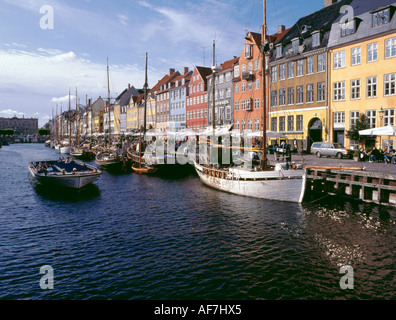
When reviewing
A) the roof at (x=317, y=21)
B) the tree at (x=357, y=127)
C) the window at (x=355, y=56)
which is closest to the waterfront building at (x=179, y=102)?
the roof at (x=317, y=21)

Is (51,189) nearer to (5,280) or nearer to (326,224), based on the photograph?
(5,280)

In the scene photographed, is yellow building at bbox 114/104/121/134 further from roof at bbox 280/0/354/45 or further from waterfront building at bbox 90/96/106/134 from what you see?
roof at bbox 280/0/354/45

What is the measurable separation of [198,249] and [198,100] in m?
65.1

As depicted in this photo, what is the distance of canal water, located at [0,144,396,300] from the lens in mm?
11250

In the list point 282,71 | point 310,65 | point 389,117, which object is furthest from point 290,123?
point 389,117

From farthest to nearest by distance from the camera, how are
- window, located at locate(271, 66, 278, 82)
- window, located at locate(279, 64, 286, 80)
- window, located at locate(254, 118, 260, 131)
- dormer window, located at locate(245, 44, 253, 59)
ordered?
dormer window, located at locate(245, 44, 253, 59) → window, located at locate(254, 118, 260, 131) → window, located at locate(271, 66, 278, 82) → window, located at locate(279, 64, 286, 80)

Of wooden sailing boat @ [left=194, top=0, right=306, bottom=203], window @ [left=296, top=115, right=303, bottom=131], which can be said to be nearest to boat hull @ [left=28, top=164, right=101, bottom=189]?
wooden sailing boat @ [left=194, top=0, right=306, bottom=203]

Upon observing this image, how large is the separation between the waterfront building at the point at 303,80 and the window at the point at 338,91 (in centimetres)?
107

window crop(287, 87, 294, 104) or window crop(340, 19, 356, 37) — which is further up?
window crop(340, 19, 356, 37)

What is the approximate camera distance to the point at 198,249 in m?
15.0

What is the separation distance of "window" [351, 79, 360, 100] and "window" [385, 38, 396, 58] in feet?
14.3

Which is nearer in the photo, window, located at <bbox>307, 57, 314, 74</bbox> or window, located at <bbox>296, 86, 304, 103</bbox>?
window, located at <bbox>307, 57, 314, 74</bbox>

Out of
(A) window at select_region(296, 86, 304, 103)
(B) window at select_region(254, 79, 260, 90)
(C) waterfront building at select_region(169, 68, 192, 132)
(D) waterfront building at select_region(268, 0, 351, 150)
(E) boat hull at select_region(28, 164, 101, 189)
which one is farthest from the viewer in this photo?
(C) waterfront building at select_region(169, 68, 192, 132)

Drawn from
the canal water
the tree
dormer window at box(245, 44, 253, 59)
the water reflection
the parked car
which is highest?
dormer window at box(245, 44, 253, 59)
